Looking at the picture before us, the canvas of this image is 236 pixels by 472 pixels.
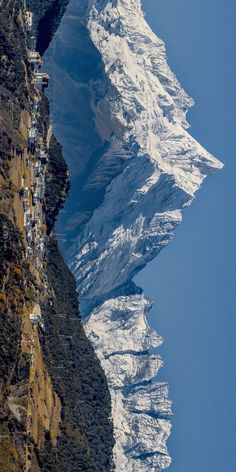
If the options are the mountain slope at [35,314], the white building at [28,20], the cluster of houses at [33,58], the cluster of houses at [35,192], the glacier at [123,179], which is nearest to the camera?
the mountain slope at [35,314]

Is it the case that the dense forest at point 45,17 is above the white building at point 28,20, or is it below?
above

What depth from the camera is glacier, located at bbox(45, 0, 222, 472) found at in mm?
172000

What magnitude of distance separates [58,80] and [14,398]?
9827 cm

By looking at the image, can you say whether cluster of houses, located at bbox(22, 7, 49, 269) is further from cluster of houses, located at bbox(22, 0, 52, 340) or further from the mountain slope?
the mountain slope

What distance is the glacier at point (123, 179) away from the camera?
172 m

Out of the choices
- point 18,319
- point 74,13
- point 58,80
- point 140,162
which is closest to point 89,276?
point 140,162

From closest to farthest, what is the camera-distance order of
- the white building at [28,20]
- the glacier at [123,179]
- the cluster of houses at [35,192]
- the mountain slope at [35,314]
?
the mountain slope at [35,314] < the cluster of houses at [35,192] < the white building at [28,20] < the glacier at [123,179]

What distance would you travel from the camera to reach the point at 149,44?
586 feet

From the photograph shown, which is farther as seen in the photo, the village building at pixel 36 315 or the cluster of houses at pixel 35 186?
the cluster of houses at pixel 35 186

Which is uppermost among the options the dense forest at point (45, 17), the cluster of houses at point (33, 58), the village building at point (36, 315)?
the dense forest at point (45, 17)

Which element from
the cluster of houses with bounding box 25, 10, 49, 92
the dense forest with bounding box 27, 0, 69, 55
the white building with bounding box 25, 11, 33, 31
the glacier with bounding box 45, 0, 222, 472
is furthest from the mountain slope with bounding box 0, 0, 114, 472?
the glacier with bounding box 45, 0, 222, 472

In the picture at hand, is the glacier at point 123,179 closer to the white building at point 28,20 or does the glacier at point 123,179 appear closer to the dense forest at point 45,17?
the dense forest at point 45,17

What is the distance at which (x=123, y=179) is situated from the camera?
173 metres

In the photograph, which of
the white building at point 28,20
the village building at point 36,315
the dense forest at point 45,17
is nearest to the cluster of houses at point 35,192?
the village building at point 36,315
